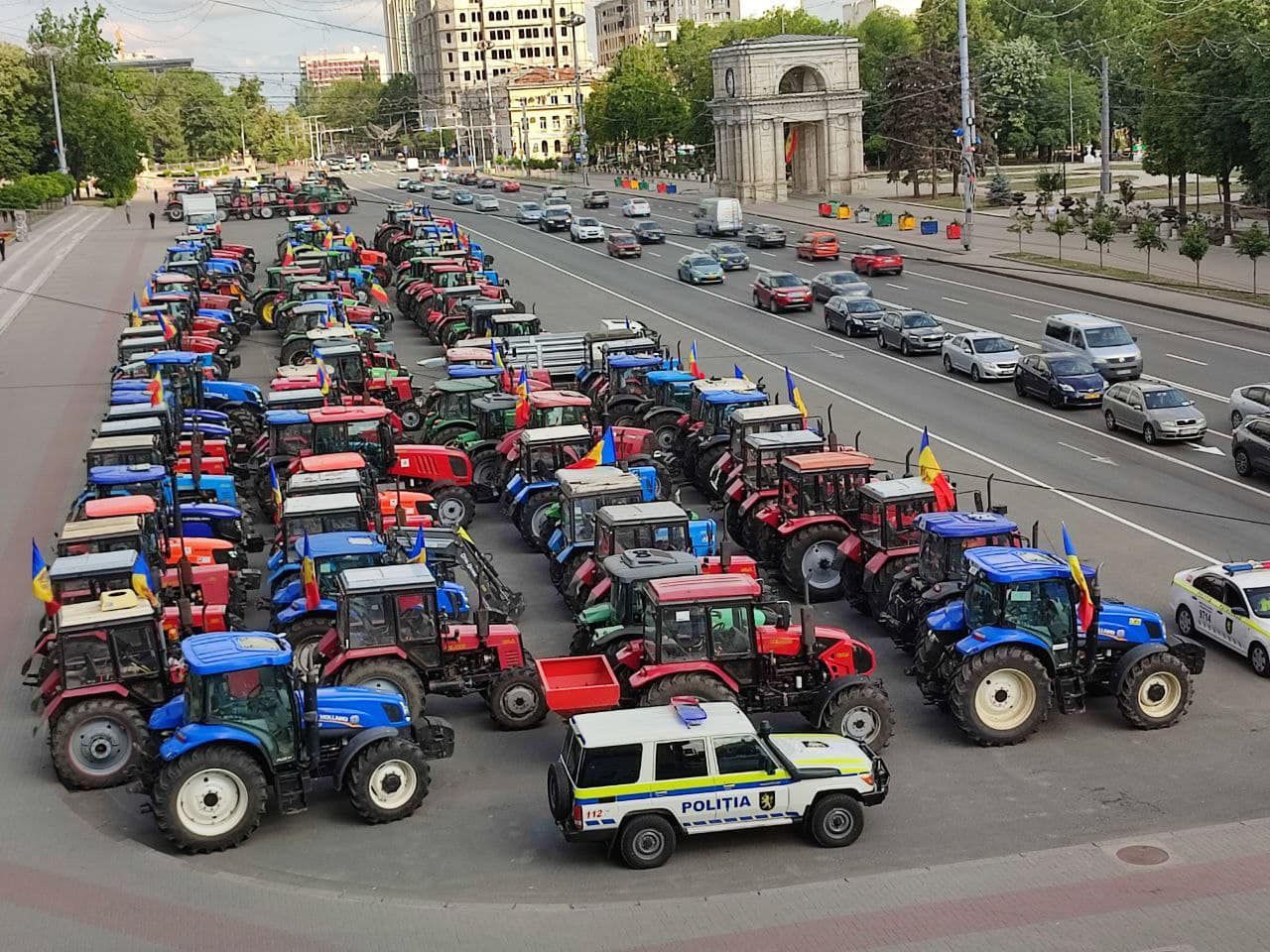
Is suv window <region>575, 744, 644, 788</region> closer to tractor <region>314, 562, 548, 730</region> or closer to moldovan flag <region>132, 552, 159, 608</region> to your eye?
tractor <region>314, 562, 548, 730</region>

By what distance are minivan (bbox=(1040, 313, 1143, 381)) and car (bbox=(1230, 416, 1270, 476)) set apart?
10.1 m

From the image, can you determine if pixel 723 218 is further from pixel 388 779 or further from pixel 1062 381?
pixel 388 779

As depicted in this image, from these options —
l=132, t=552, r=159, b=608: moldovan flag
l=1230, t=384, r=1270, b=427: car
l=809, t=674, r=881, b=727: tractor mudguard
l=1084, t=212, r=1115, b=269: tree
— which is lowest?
l=809, t=674, r=881, b=727: tractor mudguard

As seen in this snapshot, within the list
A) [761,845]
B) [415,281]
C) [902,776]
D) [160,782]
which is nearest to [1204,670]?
[902,776]

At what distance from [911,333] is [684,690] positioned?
101 feet

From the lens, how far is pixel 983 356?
4269cm

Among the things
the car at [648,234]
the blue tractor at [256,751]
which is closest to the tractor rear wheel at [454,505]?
the blue tractor at [256,751]

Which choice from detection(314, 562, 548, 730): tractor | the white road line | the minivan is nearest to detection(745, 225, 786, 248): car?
the white road line

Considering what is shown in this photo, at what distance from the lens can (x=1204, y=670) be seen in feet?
67.4

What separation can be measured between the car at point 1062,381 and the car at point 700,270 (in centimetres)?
2524

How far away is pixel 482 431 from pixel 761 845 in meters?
17.3

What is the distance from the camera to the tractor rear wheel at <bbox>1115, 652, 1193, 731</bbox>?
1820 cm

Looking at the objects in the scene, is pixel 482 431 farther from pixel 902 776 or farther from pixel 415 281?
pixel 415 281

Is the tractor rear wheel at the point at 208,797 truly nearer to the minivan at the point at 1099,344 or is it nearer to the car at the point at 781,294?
the minivan at the point at 1099,344
